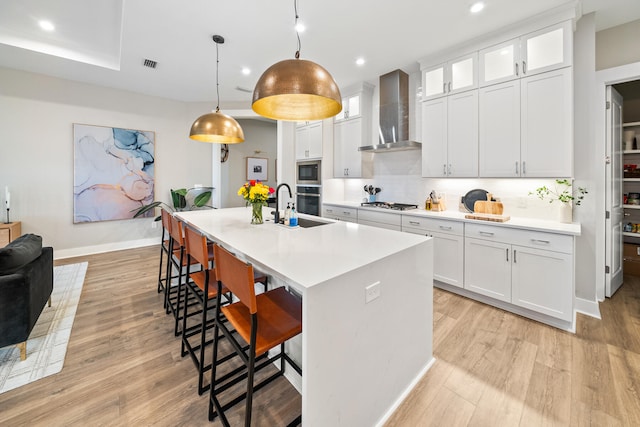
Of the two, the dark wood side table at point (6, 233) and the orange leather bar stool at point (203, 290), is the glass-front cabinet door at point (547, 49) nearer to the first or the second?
the orange leather bar stool at point (203, 290)

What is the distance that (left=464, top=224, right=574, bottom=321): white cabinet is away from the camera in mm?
2327

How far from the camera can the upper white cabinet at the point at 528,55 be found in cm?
245

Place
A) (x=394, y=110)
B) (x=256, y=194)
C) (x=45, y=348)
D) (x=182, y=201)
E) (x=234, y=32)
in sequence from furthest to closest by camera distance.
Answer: (x=182, y=201) → (x=394, y=110) → (x=234, y=32) → (x=256, y=194) → (x=45, y=348)

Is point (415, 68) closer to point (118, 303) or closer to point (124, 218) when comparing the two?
point (118, 303)

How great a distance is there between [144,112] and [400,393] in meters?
6.02

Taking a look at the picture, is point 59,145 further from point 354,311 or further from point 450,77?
point 450,77

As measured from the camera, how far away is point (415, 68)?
3.78 meters

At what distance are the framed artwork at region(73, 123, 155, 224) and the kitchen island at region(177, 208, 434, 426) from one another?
13.3 feet

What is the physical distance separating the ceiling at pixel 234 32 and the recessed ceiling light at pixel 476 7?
5 centimetres

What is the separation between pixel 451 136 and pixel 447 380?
8.68ft

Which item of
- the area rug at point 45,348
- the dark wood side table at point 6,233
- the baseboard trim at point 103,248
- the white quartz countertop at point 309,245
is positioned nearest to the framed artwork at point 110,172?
the baseboard trim at point 103,248

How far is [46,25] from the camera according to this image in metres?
3.08

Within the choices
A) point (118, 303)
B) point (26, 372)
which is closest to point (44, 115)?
point (118, 303)

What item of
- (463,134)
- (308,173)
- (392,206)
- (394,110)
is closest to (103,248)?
(308,173)
